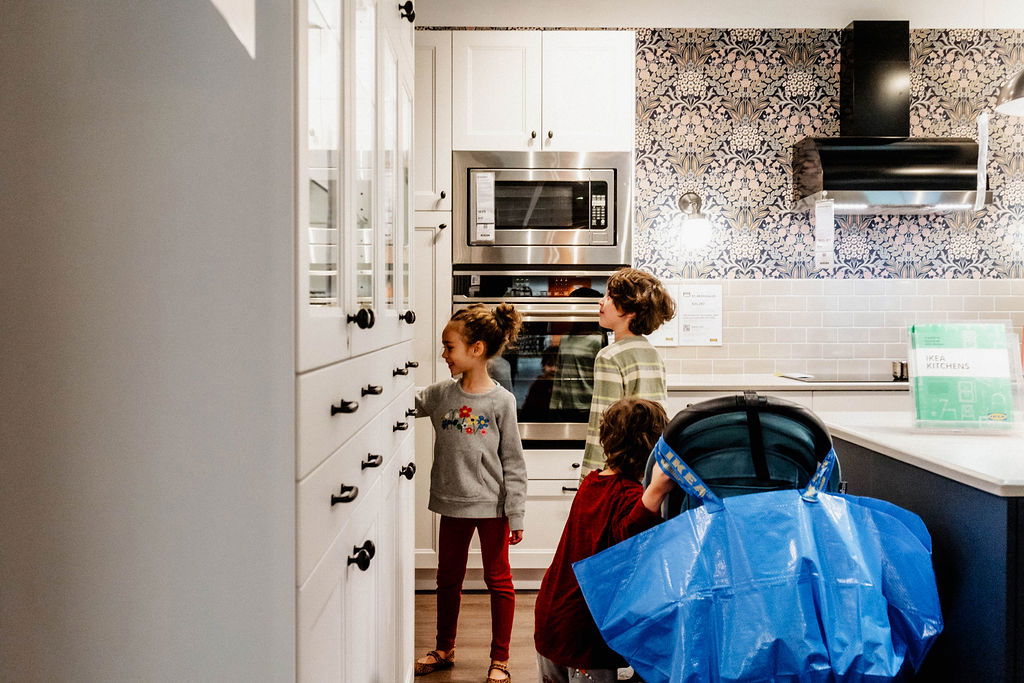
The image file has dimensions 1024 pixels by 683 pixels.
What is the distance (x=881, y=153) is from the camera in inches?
147

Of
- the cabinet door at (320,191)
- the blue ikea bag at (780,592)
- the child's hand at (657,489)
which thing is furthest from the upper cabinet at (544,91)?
the cabinet door at (320,191)

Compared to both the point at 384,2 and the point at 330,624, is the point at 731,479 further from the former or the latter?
the point at 384,2

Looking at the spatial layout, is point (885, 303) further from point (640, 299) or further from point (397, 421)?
point (397, 421)

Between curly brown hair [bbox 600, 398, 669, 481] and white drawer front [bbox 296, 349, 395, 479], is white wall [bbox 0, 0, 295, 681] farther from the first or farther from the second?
curly brown hair [bbox 600, 398, 669, 481]

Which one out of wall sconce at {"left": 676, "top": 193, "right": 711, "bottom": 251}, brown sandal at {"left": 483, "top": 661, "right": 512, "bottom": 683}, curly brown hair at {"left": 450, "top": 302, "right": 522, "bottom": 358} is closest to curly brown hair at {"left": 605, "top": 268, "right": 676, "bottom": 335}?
curly brown hair at {"left": 450, "top": 302, "right": 522, "bottom": 358}

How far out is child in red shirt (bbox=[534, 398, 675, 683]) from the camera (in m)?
1.88

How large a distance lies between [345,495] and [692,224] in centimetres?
304

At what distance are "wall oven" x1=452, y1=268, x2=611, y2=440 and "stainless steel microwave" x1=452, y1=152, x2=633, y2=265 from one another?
8 cm

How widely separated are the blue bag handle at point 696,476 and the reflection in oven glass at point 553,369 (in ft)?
5.62

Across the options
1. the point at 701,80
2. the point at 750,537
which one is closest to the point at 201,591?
the point at 750,537

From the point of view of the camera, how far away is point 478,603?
320 centimetres

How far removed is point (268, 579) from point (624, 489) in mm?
1152

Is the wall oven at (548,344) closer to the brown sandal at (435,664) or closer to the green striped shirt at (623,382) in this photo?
the green striped shirt at (623,382)

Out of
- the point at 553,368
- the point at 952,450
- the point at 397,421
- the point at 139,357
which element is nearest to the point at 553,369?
the point at 553,368
